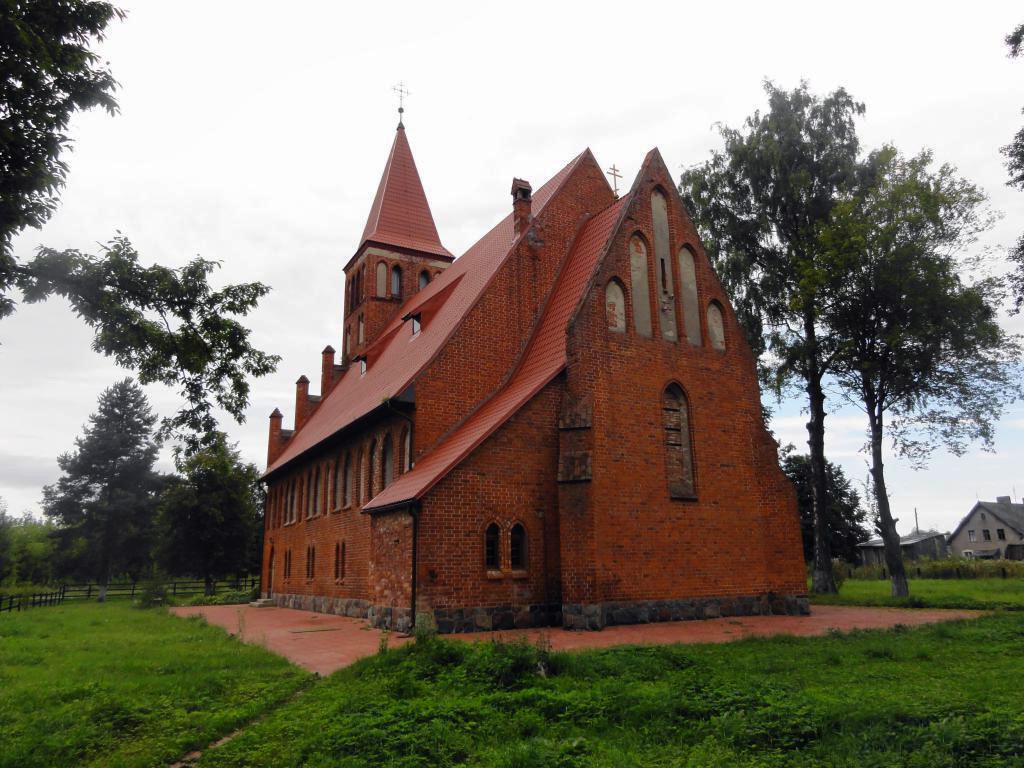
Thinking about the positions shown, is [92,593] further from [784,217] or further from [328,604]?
[784,217]

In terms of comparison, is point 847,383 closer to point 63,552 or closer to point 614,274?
point 614,274

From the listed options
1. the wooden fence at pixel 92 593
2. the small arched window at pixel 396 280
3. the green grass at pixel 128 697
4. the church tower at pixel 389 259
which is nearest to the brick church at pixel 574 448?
the green grass at pixel 128 697

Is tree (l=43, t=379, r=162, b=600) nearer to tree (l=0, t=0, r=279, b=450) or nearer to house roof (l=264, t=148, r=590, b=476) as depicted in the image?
house roof (l=264, t=148, r=590, b=476)

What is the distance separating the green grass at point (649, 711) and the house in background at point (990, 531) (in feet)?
223

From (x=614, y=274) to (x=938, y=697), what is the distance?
11359mm

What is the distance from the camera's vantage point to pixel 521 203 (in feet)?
66.3

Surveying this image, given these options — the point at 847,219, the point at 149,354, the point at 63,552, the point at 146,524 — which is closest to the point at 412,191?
the point at 847,219

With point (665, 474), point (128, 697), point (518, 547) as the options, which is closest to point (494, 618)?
point (518, 547)

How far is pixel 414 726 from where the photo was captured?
638cm

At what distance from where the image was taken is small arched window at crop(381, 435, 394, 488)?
18.6 metres

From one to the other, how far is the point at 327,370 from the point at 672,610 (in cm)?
2201

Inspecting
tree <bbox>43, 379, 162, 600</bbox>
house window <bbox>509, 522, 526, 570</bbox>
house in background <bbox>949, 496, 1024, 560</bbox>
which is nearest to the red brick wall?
house window <bbox>509, 522, 526, 570</bbox>

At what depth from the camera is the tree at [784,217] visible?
78.3ft

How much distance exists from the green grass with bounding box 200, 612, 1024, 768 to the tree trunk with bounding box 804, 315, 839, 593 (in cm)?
1438
